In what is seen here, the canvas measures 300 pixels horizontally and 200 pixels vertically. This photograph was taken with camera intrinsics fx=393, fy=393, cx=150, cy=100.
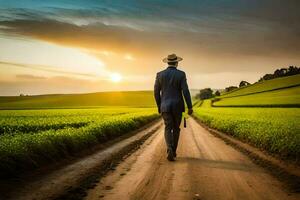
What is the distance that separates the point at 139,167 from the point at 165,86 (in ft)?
10.6

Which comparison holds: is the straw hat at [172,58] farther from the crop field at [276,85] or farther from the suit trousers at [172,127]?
the crop field at [276,85]

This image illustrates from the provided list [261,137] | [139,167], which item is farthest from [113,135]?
[139,167]

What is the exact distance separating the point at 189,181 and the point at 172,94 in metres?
4.64

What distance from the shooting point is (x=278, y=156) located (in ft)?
42.9

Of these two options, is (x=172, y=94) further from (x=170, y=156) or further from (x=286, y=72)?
(x=286, y=72)

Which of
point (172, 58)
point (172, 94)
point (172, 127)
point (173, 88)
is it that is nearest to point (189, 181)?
point (172, 127)

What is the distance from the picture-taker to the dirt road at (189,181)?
701 centimetres

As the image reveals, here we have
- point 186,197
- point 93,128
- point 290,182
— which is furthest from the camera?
point 93,128

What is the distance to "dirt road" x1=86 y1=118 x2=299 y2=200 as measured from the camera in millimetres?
7012

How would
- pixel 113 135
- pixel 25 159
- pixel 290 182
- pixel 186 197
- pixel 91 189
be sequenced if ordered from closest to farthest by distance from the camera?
1. pixel 186 197
2. pixel 91 189
3. pixel 290 182
4. pixel 25 159
5. pixel 113 135

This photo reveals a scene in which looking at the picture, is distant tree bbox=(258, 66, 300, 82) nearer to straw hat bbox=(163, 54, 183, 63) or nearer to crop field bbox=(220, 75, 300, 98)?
crop field bbox=(220, 75, 300, 98)

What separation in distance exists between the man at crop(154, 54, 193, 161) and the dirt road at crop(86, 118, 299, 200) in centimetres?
110

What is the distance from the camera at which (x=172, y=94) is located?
12477mm

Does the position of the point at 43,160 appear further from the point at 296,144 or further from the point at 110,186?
the point at 296,144
